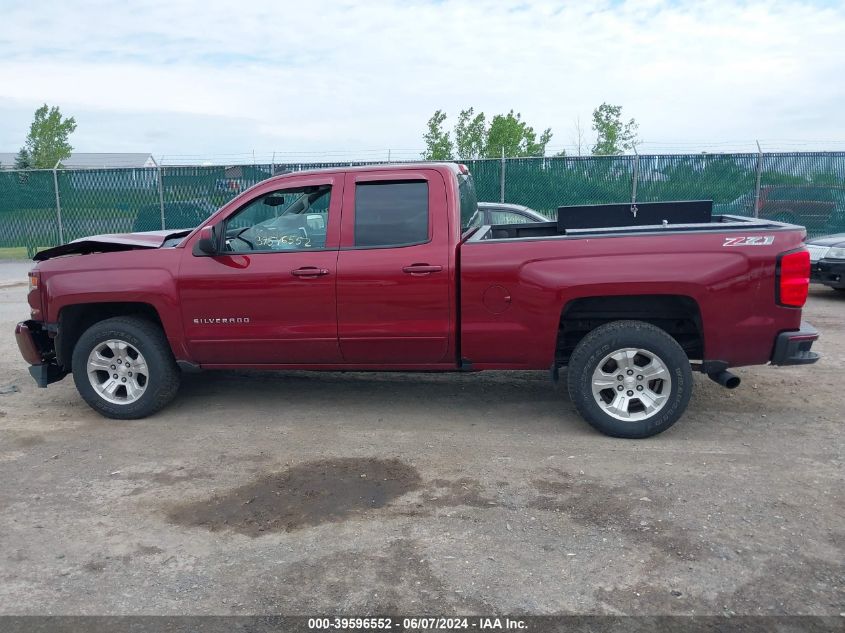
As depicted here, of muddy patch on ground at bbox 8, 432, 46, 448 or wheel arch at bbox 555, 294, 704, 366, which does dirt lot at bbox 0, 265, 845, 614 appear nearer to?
muddy patch on ground at bbox 8, 432, 46, 448

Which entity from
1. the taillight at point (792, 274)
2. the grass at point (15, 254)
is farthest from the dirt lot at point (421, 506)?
the grass at point (15, 254)

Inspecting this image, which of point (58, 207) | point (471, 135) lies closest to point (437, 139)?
A: point (471, 135)

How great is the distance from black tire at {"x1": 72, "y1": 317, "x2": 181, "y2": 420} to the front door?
28 centimetres

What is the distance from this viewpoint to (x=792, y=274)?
4711 millimetres

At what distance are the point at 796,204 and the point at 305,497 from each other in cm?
1451

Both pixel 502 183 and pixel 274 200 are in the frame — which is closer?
pixel 274 200

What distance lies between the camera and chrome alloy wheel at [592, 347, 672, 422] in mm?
4961

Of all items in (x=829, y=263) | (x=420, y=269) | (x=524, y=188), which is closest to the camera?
(x=420, y=269)

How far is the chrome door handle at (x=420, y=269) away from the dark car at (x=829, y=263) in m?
7.56

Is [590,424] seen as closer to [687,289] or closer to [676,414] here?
[676,414]

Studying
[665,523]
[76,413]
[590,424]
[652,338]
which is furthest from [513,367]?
[76,413]

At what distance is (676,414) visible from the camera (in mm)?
4961

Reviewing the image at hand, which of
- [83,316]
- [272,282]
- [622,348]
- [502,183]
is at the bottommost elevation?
[622,348]

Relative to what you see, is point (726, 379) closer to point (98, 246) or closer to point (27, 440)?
point (98, 246)
